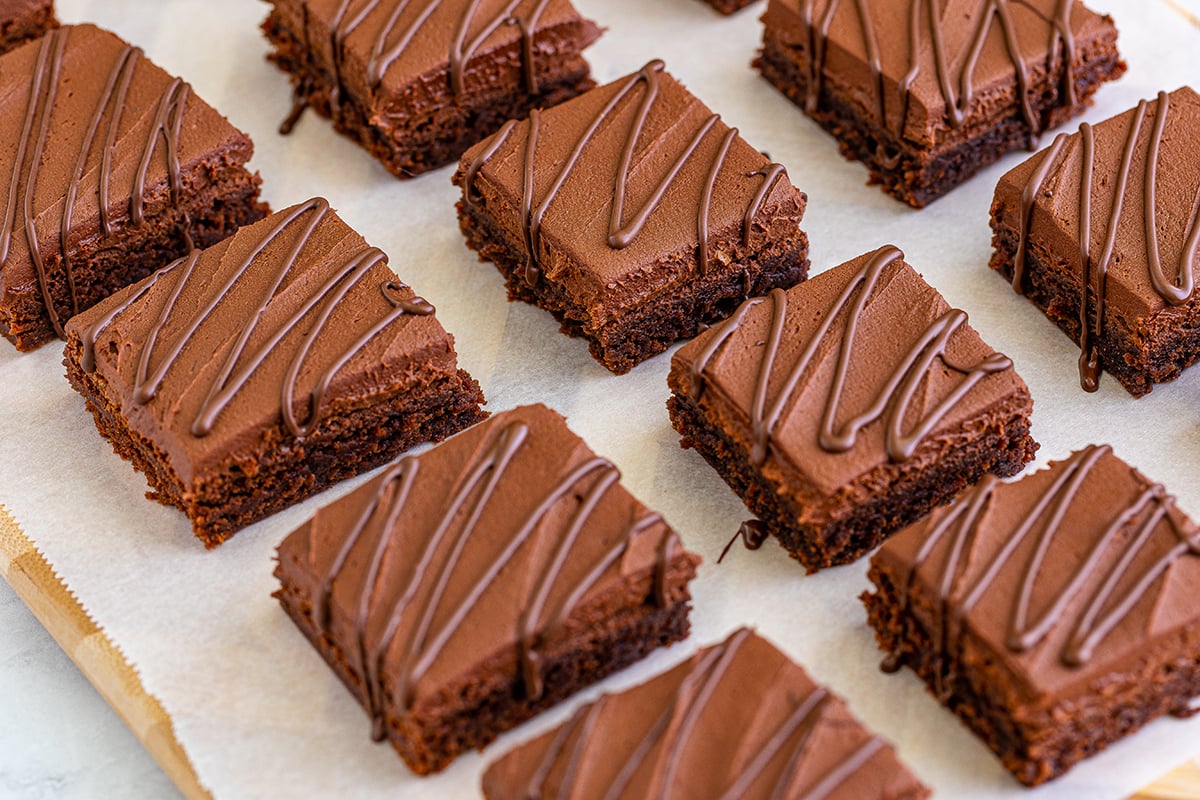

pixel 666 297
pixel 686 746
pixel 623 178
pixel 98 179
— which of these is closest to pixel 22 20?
pixel 98 179

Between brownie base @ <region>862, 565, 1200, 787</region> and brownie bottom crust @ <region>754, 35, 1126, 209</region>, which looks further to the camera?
brownie bottom crust @ <region>754, 35, 1126, 209</region>

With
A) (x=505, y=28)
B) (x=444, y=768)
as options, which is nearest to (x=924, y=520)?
(x=444, y=768)

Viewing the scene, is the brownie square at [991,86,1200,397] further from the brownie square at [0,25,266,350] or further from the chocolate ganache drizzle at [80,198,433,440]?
the brownie square at [0,25,266,350]

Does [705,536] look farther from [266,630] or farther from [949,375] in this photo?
[266,630]

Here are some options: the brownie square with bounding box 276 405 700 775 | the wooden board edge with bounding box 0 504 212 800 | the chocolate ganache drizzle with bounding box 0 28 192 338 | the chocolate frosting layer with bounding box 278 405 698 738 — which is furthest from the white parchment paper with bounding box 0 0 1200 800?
the chocolate ganache drizzle with bounding box 0 28 192 338

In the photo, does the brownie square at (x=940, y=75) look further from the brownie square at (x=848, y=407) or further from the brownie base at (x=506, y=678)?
the brownie base at (x=506, y=678)

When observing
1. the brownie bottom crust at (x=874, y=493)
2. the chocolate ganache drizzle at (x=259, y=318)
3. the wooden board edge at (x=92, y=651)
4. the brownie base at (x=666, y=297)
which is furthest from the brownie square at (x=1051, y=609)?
the wooden board edge at (x=92, y=651)
